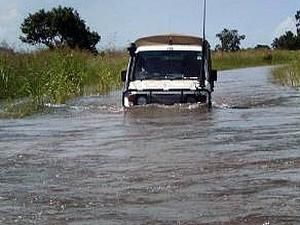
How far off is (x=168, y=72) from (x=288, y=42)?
297 feet

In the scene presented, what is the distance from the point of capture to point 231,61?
68375mm

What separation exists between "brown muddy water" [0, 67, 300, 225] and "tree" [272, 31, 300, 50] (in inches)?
3477

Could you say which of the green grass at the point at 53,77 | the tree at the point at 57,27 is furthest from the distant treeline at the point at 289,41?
the green grass at the point at 53,77

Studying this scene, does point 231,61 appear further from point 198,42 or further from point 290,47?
point 198,42

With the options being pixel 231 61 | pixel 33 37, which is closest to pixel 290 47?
pixel 231 61

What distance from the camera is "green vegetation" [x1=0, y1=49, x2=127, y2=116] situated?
2256 centimetres

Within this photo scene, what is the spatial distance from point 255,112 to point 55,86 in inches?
311

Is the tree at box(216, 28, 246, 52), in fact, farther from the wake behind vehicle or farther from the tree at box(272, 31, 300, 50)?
the wake behind vehicle

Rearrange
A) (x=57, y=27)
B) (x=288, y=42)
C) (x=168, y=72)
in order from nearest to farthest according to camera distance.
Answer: (x=168, y=72) < (x=57, y=27) < (x=288, y=42)

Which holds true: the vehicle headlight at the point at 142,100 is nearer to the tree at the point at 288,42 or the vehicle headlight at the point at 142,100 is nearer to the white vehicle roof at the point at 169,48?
the white vehicle roof at the point at 169,48

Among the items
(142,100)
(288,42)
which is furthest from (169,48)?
(288,42)

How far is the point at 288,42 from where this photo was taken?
10669 cm

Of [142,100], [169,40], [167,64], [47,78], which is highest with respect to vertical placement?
[169,40]

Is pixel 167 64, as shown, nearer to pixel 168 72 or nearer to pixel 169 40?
pixel 168 72
